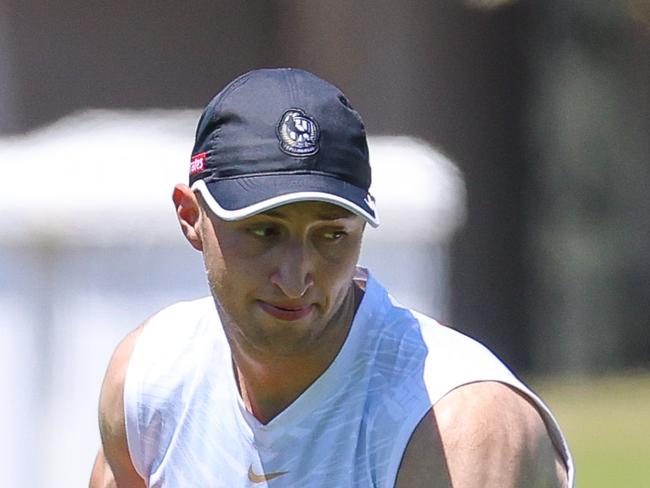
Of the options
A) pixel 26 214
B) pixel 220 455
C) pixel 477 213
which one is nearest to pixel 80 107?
pixel 477 213

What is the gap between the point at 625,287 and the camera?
12.7 m

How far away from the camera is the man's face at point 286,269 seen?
2.64 m

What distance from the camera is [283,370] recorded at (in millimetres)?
2838

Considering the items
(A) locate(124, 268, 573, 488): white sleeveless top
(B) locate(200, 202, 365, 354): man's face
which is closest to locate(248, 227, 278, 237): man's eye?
(B) locate(200, 202, 365, 354): man's face

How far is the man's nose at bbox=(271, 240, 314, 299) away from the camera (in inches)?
104

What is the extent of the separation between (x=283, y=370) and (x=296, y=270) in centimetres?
27

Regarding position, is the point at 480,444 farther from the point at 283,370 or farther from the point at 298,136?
the point at 298,136

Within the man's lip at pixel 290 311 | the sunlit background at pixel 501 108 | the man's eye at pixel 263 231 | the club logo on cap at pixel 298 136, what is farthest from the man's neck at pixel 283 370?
the sunlit background at pixel 501 108

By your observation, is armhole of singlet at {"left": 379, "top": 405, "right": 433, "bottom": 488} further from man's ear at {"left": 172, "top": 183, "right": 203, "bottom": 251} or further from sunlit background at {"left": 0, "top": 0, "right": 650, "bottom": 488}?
sunlit background at {"left": 0, "top": 0, "right": 650, "bottom": 488}

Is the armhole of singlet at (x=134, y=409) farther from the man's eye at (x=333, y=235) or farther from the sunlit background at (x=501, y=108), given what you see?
the sunlit background at (x=501, y=108)

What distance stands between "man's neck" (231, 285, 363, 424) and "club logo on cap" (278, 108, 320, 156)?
35cm

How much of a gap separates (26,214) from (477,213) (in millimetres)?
6901

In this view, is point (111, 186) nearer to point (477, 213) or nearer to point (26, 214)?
point (26, 214)

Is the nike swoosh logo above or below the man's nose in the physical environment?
below
